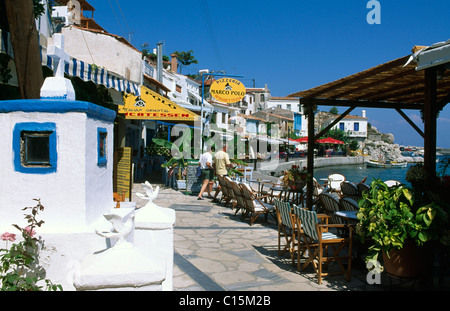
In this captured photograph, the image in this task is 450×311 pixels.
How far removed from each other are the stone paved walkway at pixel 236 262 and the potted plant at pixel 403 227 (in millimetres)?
646

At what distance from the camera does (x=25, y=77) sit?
11.7 ft

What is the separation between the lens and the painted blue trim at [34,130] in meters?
2.61

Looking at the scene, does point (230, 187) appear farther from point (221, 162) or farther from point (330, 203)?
point (330, 203)

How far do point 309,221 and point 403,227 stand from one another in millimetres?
1278

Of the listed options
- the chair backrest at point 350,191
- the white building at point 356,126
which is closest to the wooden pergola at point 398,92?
the chair backrest at point 350,191

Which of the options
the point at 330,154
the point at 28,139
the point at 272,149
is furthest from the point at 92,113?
the point at 330,154

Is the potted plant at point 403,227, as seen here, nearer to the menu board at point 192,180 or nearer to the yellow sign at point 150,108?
the menu board at point 192,180

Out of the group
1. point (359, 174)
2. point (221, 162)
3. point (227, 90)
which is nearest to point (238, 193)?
point (221, 162)

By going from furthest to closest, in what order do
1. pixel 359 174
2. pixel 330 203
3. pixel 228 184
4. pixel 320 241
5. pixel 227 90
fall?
pixel 359 174 < pixel 227 90 < pixel 228 184 < pixel 330 203 < pixel 320 241

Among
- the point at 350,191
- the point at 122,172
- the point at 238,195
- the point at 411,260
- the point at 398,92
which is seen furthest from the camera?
the point at 238,195

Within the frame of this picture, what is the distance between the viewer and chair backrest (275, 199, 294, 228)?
18.5 feet

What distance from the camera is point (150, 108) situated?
1358cm

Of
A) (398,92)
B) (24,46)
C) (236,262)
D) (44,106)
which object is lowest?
(236,262)

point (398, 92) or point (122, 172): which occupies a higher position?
point (398, 92)
